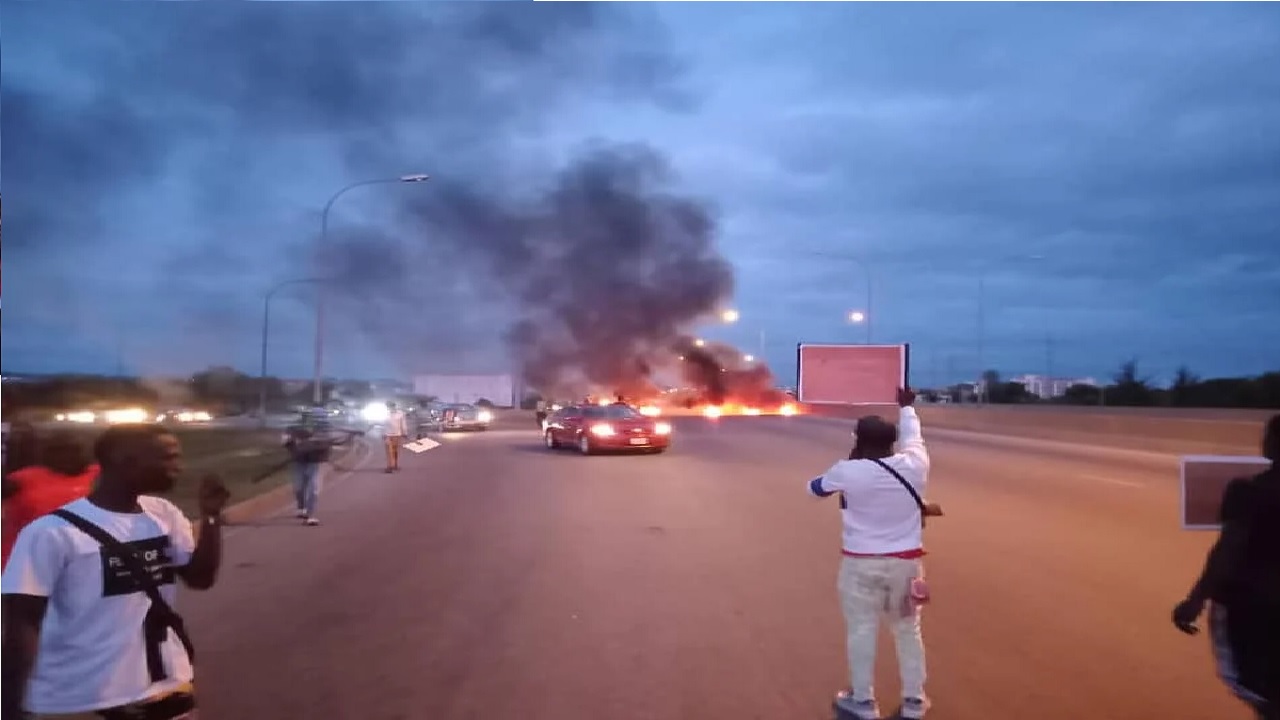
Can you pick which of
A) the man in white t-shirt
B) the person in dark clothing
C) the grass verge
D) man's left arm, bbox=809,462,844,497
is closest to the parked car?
the grass verge

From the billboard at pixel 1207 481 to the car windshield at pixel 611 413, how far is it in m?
23.8

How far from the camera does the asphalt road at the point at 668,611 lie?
6.34 metres

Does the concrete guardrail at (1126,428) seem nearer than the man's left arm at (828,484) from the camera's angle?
No

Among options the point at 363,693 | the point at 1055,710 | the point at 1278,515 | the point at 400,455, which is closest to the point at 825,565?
A: the point at 1055,710

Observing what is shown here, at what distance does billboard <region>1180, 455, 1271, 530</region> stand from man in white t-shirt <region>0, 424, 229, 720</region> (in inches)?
149

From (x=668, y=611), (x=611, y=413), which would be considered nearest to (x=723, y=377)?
(x=611, y=413)

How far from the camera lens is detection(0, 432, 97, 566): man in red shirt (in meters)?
5.32

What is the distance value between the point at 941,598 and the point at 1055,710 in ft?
11.1

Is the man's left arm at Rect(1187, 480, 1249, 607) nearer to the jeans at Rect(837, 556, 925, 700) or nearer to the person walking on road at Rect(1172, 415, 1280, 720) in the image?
the person walking on road at Rect(1172, 415, 1280, 720)

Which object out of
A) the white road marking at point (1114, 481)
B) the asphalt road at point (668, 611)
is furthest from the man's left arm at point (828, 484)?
the white road marking at point (1114, 481)

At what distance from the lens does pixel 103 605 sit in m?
3.40

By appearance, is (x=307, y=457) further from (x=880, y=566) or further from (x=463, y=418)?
(x=463, y=418)

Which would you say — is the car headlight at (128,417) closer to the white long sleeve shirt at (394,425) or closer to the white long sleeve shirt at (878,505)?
the white long sleeve shirt at (878,505)

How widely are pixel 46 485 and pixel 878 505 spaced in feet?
13.0
